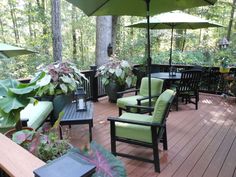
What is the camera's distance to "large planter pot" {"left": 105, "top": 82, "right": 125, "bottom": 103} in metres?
5.20

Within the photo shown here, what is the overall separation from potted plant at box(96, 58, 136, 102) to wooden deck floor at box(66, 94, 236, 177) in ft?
1.66

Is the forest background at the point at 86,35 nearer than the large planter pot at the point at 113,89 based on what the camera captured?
No

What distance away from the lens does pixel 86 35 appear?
12992 millimetres

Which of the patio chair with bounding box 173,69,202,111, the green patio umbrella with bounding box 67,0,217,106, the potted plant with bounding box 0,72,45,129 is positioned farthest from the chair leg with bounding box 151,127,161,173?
the patio chair with bounding box 173,69,202,111

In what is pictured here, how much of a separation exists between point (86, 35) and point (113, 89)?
8.65 meters

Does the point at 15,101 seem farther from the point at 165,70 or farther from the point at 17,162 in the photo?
the point at 165,70

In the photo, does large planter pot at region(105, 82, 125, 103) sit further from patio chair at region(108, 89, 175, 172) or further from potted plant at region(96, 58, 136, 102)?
patio chair at region(108, 89, 175, 172)

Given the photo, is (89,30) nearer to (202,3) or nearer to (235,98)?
(235,98)

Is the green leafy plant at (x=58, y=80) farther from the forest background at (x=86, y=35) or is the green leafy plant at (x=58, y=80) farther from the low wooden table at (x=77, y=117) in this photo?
the forest background at (x=86, y=35)

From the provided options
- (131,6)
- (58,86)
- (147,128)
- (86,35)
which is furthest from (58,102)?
(86,35)

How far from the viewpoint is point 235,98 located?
557cm

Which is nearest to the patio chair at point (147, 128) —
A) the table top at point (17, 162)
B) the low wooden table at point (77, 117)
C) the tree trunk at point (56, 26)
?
the low wooden table at point (77, 117)

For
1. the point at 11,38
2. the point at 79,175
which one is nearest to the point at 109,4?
the point at 79,175

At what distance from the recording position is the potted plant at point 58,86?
12.5 ft
